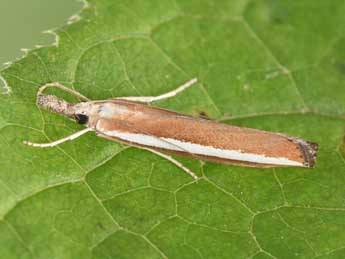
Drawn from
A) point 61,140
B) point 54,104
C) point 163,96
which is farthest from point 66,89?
point 163,96

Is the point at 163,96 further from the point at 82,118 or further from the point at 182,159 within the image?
the point at 82,118

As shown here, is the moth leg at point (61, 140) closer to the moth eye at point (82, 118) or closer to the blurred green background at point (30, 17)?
the moth eye at point (82, 118)

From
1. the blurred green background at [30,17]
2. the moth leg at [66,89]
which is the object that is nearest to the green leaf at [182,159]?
the moth leg at [66,89]

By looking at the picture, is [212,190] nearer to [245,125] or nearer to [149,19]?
[245,125]

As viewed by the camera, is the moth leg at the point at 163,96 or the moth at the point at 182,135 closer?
the moth at the point at 182,135

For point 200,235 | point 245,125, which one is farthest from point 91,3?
point 200,235
